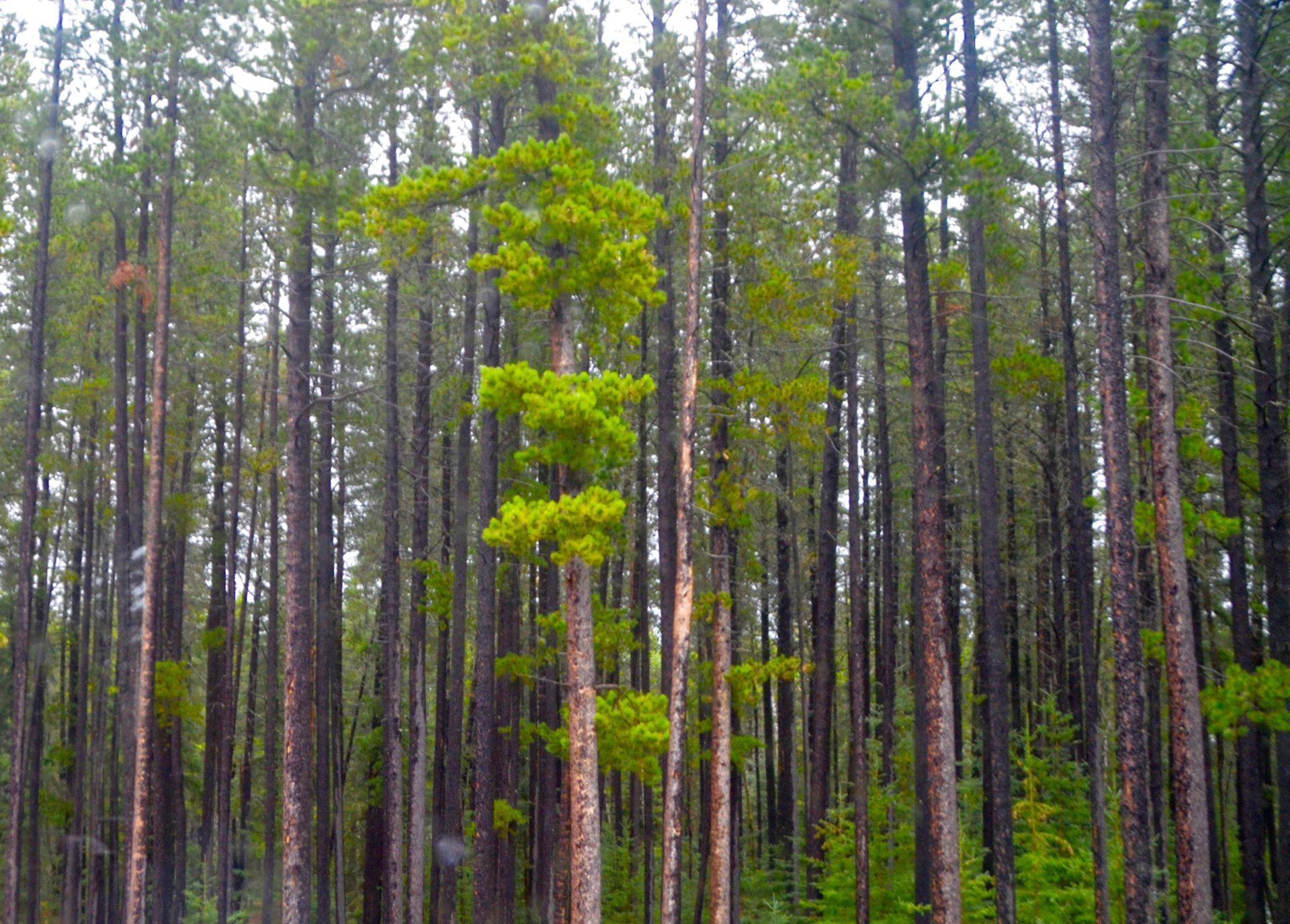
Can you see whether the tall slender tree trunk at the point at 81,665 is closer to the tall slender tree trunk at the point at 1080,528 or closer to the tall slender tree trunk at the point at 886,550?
the tall slender tree trunk at the point at 886,550

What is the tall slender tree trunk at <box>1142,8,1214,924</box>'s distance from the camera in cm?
1166

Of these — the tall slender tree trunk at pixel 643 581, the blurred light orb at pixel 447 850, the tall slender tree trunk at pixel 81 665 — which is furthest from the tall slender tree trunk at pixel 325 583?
the tall slender tree trunk at pixel 81 665

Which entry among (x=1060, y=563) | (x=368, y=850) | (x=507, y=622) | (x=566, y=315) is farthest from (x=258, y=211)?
(x=1060, y=563)

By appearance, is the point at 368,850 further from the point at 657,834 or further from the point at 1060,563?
the point at 1060,563

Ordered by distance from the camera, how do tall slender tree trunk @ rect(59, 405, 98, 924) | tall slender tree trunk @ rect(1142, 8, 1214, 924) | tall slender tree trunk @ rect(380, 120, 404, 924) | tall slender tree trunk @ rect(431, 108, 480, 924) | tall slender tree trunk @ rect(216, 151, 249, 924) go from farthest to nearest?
tall slender tree trunk @ rect(59, 405, 98, 924) → tall slender tree trunk @ rect(216, 151, 249, 924) → tall slender tree trunk @ rect(431, 108, 480, 924) → tall slender tree trunk @ rect(380, 120, 404, 924) → tall slender tree trunk @ rect(1142, 8, 1214, 924)

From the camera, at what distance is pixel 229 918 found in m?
26.4

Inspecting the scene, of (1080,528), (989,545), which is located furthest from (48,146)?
(1080,528)

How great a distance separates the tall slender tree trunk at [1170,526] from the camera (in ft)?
38.2

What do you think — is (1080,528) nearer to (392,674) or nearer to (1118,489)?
(1118,489)

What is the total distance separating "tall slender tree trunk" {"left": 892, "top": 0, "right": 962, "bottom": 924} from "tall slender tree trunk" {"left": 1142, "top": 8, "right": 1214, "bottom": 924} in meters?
2.49

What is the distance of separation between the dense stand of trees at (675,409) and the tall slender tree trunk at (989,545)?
8 cm

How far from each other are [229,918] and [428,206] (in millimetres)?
20717

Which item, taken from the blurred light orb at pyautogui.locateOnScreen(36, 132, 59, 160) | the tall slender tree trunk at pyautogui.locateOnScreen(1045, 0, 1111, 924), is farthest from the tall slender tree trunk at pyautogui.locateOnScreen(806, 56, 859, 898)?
the blurred light orb at pyautogui.locateOnScreen(36, 132, 59, 160)

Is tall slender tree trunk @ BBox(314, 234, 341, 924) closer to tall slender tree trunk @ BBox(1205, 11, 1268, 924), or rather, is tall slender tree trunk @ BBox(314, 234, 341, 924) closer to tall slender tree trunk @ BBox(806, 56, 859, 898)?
tall slender tree trunk @ BBox(806, 56, 859, 898)
